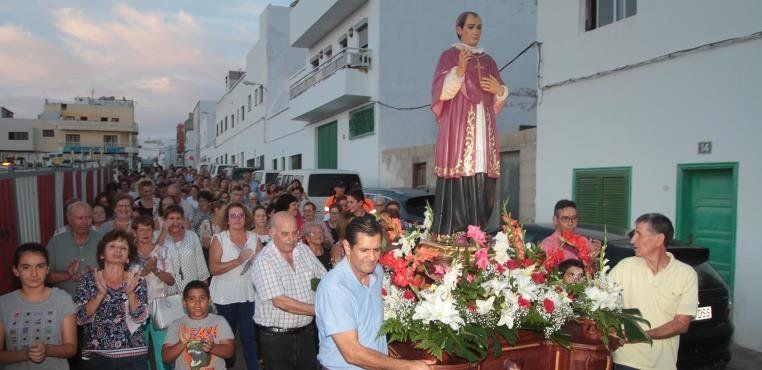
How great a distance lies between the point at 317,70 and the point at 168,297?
14483 millimetres

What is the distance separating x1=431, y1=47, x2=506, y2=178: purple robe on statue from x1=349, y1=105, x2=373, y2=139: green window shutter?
472 inches

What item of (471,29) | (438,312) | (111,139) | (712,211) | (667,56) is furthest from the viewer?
(111,139)

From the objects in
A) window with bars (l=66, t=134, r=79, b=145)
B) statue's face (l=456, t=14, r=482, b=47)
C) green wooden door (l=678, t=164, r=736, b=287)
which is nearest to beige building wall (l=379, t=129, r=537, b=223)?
green wooden door (l=678, t=164, r=736, b=287)

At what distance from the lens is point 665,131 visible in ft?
25.0

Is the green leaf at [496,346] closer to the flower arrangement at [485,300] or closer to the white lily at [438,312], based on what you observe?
the flower arrangement at [485,300]

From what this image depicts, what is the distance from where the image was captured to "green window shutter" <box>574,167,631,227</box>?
8336mm

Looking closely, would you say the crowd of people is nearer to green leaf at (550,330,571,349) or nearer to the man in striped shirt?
the man in striped shirt

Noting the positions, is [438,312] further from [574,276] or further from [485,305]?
[574,276]

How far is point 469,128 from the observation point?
4.02 m

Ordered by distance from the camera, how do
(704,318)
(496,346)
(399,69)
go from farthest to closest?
(399,69) → (704,318) → (496,346)

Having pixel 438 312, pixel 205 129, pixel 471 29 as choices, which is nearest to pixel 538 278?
pixel 438 312

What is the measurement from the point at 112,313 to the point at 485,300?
2.69m

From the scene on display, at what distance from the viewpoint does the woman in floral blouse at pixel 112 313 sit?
156 inches

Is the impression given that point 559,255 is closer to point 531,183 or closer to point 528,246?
point 528,246
